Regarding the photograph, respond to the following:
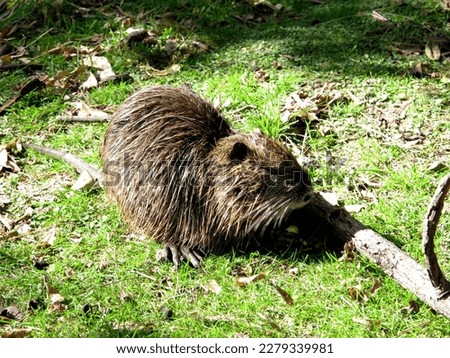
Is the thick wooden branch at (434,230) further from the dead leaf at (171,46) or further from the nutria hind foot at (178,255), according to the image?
the dead leaf at (171,46)

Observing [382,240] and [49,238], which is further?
[49,238]

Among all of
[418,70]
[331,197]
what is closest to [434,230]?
[331,197]

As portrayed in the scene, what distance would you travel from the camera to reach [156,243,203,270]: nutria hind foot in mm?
3777

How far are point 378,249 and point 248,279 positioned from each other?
0.67m

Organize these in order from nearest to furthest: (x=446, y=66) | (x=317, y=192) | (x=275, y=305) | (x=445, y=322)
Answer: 1. (x=445, y=322)
2. (x=275, y=305)
3. (x=317, y=192)
4. (x=446, y=66)

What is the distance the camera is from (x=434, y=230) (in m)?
2.89

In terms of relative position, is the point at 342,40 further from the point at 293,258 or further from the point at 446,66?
the point at 293,258

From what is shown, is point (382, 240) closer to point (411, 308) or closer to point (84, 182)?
point (411, 308)

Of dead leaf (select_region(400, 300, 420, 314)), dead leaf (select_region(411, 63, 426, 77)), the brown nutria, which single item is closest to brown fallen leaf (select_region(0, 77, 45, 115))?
the brown nutria

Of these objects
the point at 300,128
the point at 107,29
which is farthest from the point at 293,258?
the point at 107,29

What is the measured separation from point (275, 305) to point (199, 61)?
2.59m

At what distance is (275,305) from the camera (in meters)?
3.47

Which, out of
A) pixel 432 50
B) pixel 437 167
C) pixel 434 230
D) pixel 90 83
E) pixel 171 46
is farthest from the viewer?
pixel 171 46

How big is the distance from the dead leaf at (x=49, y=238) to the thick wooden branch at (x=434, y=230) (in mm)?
2078
